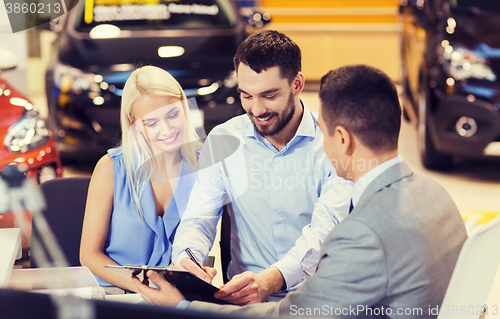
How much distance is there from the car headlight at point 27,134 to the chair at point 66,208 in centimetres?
88

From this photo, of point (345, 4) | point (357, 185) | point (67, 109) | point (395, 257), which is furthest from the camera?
point (345, 4)

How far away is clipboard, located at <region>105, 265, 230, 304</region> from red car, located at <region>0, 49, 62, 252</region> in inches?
53.2

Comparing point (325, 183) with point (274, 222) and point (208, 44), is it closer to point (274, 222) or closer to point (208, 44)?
point (274, 222)

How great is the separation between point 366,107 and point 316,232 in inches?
22.4

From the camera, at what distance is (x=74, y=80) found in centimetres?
349

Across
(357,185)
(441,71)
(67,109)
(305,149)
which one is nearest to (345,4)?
(441,71)

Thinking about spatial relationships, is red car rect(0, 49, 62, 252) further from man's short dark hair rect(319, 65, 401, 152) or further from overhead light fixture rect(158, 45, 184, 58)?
man's short dark hair rect(319, 65, 401, 152)

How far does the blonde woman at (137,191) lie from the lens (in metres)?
1.71

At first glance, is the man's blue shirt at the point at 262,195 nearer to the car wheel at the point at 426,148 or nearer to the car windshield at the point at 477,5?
the car wheel at the point at 426,148

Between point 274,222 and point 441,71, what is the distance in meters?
2.45

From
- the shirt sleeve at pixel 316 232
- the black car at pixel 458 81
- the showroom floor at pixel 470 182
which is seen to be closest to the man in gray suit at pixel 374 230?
the shirt sleeve at pixel 316 232

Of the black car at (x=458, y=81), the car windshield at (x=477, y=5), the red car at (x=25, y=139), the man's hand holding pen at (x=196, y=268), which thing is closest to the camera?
the man's hand holding pen at (x=196, y=268)

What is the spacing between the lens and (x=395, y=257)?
1.08 m

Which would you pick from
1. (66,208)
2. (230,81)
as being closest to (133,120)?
(66,208)
